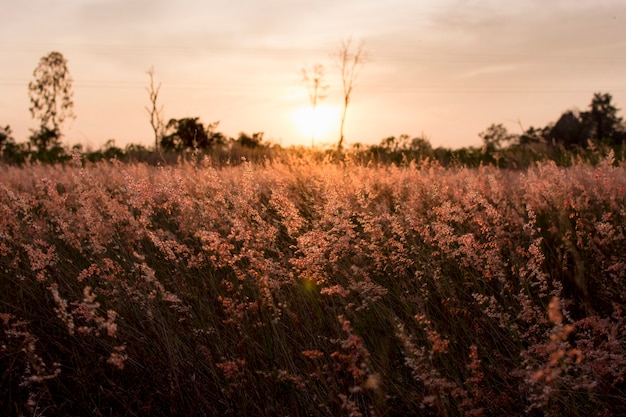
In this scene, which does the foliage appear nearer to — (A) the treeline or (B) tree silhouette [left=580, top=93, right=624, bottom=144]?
(A) the treeline

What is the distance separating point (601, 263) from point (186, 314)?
2546mm

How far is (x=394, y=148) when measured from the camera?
17062 mm

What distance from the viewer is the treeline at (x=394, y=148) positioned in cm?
1305

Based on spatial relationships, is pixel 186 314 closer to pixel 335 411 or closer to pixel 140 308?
pixel 140 308

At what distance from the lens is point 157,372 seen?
9.71 ft

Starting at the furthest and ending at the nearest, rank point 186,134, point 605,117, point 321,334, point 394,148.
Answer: point 605,117 → point 186,134 → point 394,148 → point 321,334

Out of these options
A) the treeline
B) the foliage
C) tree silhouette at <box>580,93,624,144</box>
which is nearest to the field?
the treeline

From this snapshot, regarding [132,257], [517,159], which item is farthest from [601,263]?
[517,159]

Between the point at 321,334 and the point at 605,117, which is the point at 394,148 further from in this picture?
the point at 605,117

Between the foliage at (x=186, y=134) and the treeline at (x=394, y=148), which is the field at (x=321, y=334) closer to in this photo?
the treeline at (x=394, y=148)

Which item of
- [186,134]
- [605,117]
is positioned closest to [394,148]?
[186,134]

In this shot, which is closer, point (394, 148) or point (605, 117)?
point (394, 148)

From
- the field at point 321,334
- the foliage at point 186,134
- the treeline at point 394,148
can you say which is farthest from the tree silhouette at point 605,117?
the field at point 321,334

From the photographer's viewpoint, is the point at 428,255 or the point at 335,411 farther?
the point at 428,255
